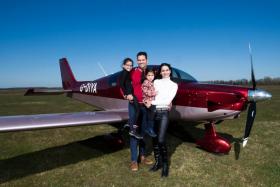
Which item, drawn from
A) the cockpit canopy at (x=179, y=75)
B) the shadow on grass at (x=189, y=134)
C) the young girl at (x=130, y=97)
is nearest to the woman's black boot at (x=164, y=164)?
the young girl at (x=130, y=97)

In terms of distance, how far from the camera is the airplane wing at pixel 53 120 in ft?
14.2

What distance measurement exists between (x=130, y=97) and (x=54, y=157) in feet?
8.39

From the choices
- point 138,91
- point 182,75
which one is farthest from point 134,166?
point 182,75

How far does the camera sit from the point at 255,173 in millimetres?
4848

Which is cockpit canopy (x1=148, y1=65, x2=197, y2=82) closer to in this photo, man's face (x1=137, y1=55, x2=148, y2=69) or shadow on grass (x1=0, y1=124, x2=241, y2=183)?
man's face (x1=137, y1=55, x2=148, y2=69)

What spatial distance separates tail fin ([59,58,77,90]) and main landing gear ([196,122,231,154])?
728 centimetres

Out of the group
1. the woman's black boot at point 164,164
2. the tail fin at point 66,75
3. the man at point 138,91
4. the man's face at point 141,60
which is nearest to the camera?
the woman's black boot at point 164,164

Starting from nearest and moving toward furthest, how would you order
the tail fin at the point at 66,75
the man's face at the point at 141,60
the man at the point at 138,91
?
the man at the point at 138,91 < the man's face at the point at 141,60 < the tail fin at the point at 66,75

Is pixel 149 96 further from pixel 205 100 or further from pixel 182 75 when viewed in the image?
pixel 182 75

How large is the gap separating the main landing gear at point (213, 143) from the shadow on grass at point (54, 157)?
6.91 ft

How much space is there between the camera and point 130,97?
4832 mm

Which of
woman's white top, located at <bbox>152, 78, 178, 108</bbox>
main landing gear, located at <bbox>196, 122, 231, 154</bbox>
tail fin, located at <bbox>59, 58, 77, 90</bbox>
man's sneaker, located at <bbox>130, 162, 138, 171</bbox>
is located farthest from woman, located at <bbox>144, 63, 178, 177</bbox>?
tail fin, located at <bbox>59, 58, 77, 90</bbox>

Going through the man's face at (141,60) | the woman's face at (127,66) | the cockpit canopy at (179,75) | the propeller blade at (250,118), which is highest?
the man's face at (141,60)

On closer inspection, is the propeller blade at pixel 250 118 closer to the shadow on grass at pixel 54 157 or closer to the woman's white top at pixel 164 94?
the woman's white top at pixel 164 94
